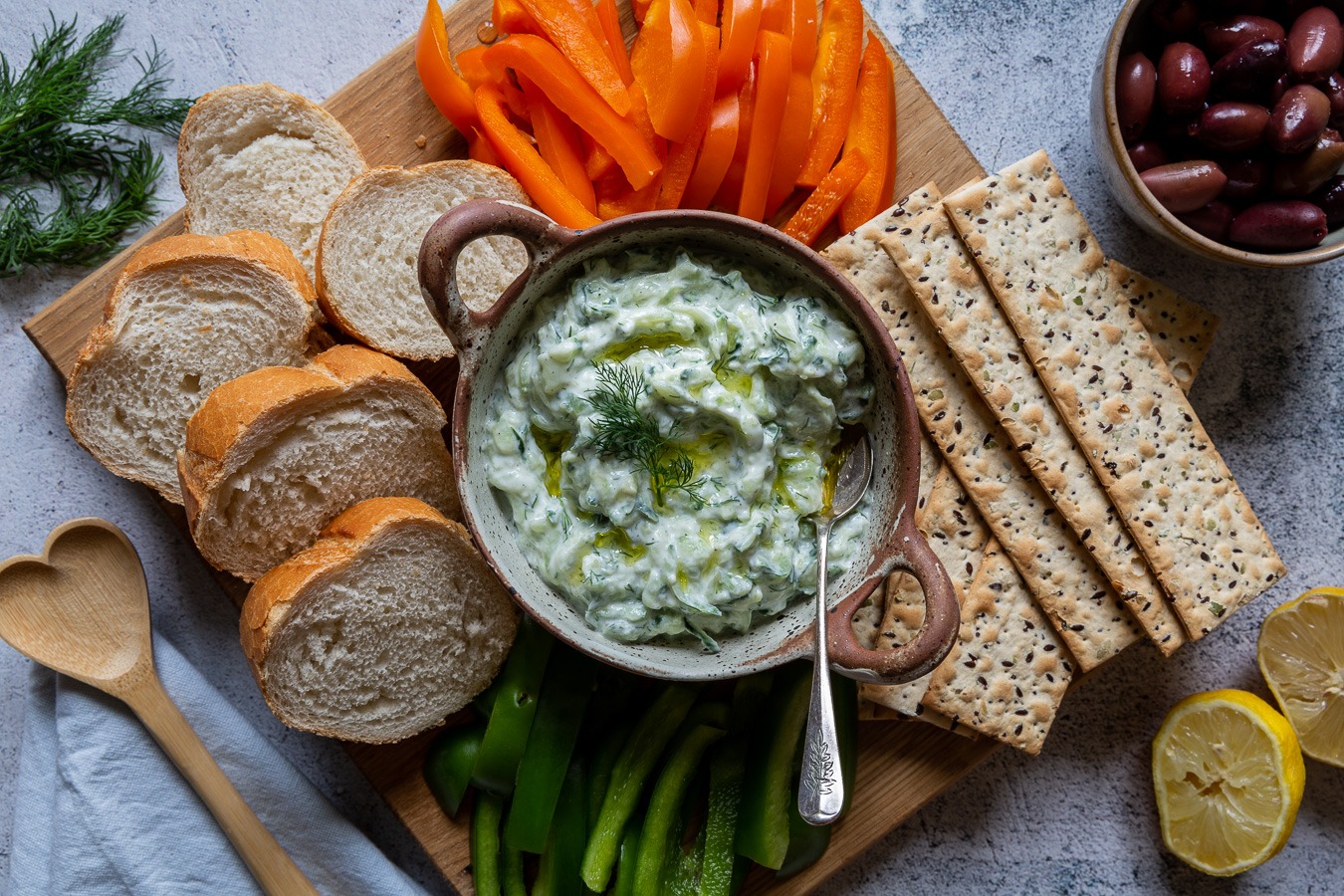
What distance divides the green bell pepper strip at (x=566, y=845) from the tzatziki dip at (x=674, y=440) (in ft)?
1.95

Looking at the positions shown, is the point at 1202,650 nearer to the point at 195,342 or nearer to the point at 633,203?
the point at 633,203

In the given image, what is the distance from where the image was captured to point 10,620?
91.4 inches

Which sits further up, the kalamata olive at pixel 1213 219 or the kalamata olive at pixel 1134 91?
the kalamata olive at pixel 1134 91

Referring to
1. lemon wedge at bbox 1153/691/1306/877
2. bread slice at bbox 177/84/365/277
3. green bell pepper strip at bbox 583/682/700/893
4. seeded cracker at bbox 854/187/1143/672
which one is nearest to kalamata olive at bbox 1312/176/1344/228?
seeded cracker at bbox 854/187/1143/672

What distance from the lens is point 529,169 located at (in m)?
2.29

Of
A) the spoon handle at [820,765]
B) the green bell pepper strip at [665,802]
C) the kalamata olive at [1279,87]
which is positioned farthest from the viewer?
the green bell pepper strip at [665,802]

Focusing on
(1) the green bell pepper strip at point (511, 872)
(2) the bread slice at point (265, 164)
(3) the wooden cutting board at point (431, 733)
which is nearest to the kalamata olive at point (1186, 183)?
(3) the wooden cutting board at point (431, 733)

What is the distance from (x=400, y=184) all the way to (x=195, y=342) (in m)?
0.58

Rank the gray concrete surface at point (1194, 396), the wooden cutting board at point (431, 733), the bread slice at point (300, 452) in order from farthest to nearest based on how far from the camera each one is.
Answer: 1. the gray concrete surface at point (1194, 396)
2. the wooden cutting board at point (431, 733)
3. the bread slice at point (300, 452)

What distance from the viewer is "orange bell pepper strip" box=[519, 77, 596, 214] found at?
2312 mm

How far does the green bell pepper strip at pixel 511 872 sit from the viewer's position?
2.35 meters

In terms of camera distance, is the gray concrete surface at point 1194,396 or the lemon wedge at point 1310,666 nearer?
A: the lemon wedge at point 1310,666

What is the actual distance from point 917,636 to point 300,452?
1.34 metres

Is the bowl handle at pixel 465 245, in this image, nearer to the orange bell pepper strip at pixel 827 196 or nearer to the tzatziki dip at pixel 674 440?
the tzatziki dip at pixel 674 440
